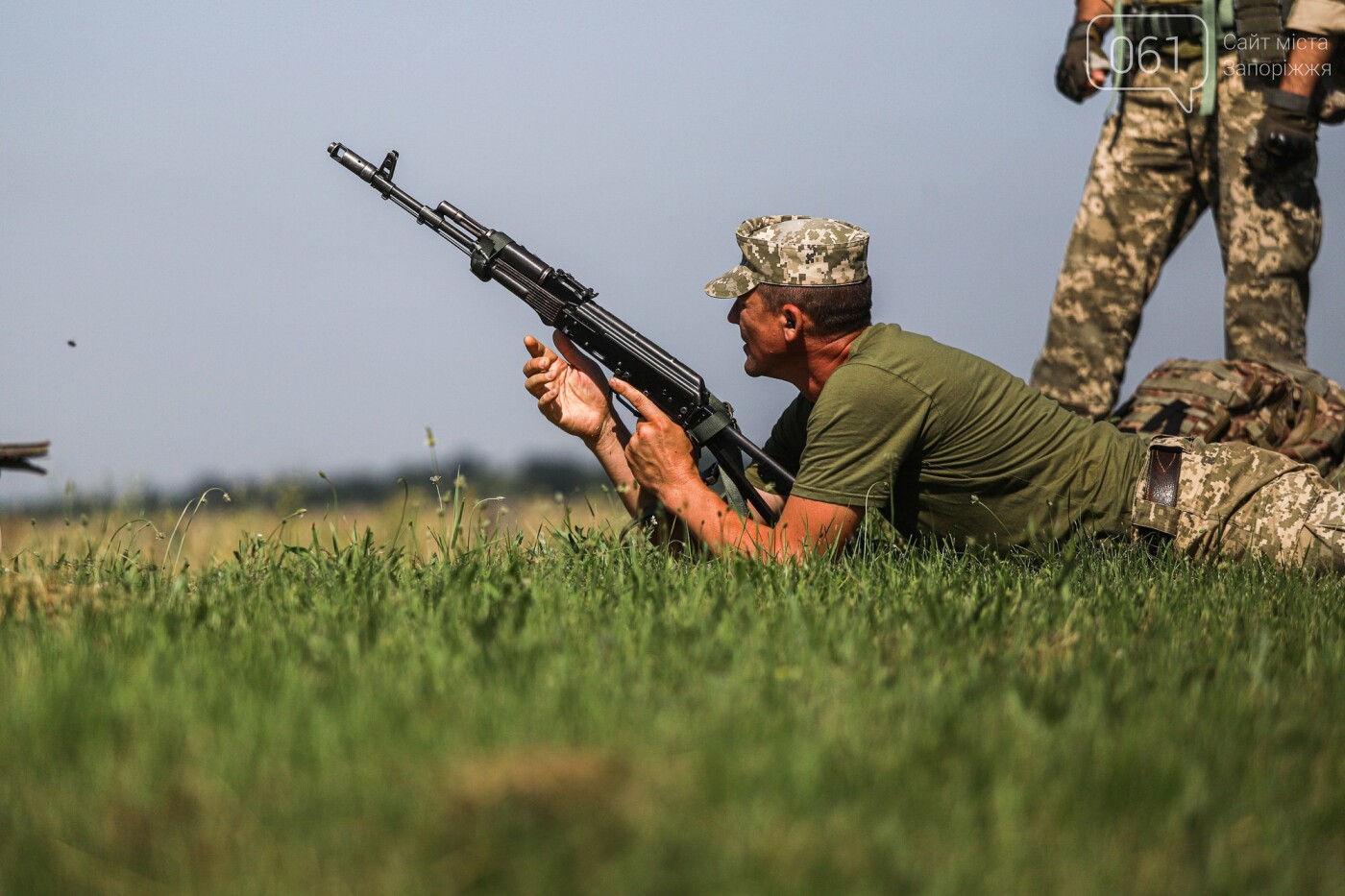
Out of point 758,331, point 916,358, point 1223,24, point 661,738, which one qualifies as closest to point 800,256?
point 758,331

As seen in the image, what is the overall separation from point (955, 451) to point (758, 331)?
903mm

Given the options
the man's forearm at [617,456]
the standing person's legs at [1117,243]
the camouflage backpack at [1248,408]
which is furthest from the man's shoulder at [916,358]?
the standing person's legs at [1117,243]

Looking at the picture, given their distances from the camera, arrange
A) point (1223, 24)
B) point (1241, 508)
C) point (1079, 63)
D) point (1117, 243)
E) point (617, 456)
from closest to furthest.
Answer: point (1241, 508), point (617, 456), point (1223, 24), point (1117, 243), point (1079, 63)

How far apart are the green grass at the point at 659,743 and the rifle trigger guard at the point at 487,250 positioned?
1903 mm

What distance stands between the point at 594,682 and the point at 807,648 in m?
0.64

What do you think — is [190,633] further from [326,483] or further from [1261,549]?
[1261,549]

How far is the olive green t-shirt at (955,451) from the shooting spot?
496 centimetres

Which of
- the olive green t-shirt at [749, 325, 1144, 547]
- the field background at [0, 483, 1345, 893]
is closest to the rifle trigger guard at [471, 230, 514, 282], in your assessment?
the olive green t-shirt at [749, 325, 1144, 547]

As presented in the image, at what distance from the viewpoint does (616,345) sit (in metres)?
5.48

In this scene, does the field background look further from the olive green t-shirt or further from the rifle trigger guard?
the rifle trigger guard

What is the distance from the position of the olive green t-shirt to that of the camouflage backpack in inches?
60.8

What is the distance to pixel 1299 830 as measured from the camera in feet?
7.94

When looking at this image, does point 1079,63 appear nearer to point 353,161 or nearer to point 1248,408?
point 1248,408

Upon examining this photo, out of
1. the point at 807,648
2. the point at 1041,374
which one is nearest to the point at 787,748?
the point at 807,648
